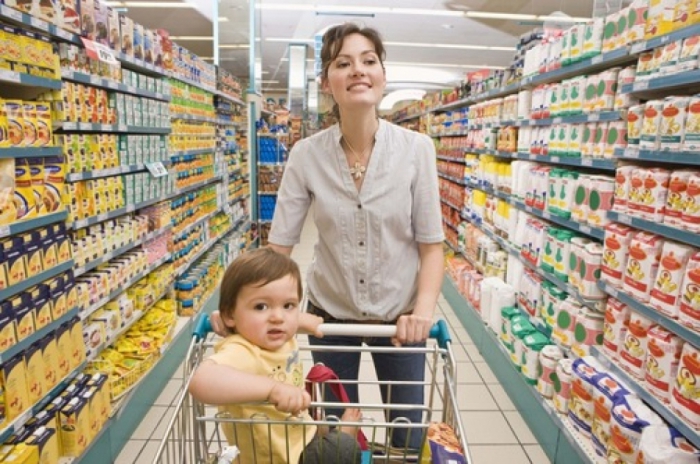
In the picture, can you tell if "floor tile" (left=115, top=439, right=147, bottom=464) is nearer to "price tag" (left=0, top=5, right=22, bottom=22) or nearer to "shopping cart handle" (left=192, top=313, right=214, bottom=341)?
"shopping cart handle" (left=192, top=313, right=214, bottom=341)

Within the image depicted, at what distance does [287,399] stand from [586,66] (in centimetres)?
288

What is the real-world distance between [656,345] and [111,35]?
3.34 metres

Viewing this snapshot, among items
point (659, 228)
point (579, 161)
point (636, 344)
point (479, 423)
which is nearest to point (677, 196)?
point (659, 228)

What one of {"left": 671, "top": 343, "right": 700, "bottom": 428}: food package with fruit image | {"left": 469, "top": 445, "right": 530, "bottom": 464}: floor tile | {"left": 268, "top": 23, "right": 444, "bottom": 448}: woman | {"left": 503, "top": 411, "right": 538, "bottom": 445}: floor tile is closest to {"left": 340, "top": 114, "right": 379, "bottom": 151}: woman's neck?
{"left": 268, "top": 23, "right": 444, "bottom": 448}: woman

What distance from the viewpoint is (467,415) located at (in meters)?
3.59

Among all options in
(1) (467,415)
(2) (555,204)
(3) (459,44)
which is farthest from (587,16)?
(1) (467,415)

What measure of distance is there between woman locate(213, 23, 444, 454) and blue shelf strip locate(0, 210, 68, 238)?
1.10 m

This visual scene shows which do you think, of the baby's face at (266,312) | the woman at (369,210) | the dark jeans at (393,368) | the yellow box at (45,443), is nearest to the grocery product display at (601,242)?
the dark jeans at (393,368)

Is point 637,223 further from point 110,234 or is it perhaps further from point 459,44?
point 459,44

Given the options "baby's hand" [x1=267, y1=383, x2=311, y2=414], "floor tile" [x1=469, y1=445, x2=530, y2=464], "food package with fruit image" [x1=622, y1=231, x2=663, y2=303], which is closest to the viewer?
"baby's hand" [x1=267, y1=383, x2=311, y2=414]

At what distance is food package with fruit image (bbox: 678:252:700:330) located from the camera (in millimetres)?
2080

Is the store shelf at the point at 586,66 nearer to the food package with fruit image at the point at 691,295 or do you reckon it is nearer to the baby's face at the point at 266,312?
the food package with fruit image at the point at 691,295

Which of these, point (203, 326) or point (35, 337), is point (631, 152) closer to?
point (203, 326)

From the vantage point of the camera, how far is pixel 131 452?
10.1 feet
